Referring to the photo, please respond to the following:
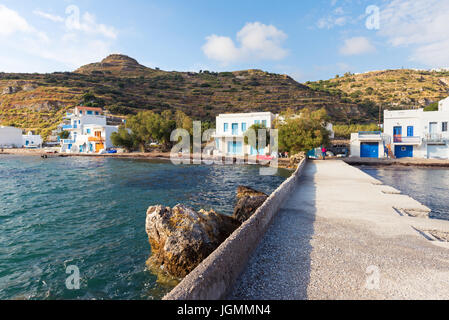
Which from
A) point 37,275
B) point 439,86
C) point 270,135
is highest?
point 439,86

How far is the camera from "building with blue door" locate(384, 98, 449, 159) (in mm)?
31250

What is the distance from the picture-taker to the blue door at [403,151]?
33031 mm

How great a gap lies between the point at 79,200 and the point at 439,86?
112m

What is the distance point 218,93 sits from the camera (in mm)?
105750

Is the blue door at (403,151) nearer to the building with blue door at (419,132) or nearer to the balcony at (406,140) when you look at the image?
the building with blue door at (419,132)

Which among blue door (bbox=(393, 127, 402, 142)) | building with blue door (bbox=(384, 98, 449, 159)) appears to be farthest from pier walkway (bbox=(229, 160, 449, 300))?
building with blue door (bbox=(384, 98, 449, 159))

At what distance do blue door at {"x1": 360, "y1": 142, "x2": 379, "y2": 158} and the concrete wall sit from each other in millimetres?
33589

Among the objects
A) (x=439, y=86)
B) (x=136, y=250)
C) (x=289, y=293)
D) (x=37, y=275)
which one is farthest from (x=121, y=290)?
(x=439, y=86)

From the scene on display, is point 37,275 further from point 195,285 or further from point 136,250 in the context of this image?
point 195,285

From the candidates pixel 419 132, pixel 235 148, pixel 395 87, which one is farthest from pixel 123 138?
pixel 395 87

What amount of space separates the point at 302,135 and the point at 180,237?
26.3 m

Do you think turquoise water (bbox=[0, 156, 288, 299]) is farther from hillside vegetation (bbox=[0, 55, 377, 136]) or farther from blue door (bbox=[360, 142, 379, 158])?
hillside vegetation (bbox=[0, 55, 377, 136])

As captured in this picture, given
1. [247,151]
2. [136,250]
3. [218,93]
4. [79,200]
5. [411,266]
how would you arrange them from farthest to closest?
[218,93]
[247,151]
[79,200]
[136,250]
[411,266]
